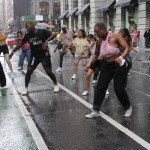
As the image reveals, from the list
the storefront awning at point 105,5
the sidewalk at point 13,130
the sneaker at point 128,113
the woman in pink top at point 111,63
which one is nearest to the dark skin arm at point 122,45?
the woman in pink top at point 111,63

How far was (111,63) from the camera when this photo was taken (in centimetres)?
757

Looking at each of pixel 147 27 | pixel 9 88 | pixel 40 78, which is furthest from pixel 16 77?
pixel 147 27

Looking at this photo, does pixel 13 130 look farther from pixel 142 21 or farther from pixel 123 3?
pixel 123 3

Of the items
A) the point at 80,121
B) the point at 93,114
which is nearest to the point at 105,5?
the point at 93,114

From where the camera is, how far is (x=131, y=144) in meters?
5.95

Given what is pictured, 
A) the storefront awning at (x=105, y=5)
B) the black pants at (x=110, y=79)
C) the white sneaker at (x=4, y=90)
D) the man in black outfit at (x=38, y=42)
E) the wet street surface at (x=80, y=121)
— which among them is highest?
the storefront awning at (x=105, y=5)

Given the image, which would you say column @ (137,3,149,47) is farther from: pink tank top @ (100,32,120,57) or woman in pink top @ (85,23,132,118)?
pink tank top @ (100,32,120,57)

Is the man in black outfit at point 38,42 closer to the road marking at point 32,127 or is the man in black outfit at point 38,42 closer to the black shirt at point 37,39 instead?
the black shirt at point 37,39

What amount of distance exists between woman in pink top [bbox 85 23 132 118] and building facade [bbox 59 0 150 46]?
78.7ft

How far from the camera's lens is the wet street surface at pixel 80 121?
19.9 feet

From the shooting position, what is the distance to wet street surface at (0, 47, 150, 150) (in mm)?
6077

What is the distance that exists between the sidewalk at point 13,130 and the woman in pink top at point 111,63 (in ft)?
4.32

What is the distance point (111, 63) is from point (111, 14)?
3633 cm

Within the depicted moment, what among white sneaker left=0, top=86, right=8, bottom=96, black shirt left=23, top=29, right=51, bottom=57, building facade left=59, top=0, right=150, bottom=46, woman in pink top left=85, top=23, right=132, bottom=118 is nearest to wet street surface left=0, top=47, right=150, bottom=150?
white sneaker left=0, top=86, right=8, bottom=96
